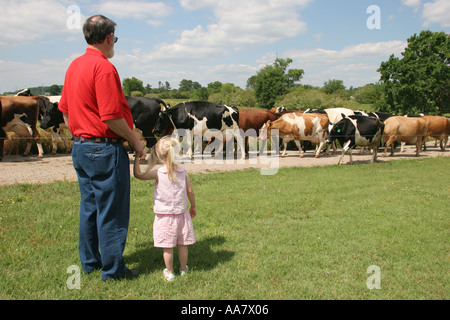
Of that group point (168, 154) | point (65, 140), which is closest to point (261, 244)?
point (168, 154)

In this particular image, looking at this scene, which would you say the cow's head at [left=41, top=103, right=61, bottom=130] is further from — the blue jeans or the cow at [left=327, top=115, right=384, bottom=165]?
the cow at [left=327, top=115, right=384, bottom=165]

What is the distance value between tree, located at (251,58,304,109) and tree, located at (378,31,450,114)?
5544cm

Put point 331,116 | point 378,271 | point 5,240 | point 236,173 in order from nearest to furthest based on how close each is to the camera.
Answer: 1. point 378,271
2. point 5,240
3. point 236,173
4. point 331,116

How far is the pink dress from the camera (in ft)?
11.8

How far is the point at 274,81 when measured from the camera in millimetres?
91062

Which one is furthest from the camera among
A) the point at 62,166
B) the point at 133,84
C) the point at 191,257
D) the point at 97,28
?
the point at 133,84

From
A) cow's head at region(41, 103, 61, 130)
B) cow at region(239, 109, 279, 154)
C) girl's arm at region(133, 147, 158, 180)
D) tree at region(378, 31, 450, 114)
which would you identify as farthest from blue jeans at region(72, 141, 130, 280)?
tree at region(378, 31, 450, 114)

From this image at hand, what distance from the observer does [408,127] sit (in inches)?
605

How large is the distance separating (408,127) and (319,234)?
12.9 m

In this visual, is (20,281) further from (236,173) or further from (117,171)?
(236,173)

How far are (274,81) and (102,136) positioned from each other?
91597mm

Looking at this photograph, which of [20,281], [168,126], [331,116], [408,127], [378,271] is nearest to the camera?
[20,281]
